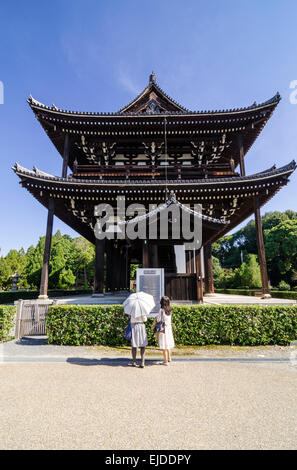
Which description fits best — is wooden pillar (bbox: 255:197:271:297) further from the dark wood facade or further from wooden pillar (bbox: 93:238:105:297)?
wooden pillar (bbox: 93:238:105:297)

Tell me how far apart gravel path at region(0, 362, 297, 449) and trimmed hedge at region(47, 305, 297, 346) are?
143 centimetres

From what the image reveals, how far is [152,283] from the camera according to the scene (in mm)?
6699

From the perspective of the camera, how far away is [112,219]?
12711mm

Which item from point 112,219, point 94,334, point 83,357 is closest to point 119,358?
point 83,357

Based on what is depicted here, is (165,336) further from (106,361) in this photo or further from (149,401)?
(149,401)

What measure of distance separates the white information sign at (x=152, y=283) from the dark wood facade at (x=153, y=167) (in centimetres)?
252

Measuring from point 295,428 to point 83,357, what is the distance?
441 centimetres

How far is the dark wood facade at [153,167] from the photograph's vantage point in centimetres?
1100

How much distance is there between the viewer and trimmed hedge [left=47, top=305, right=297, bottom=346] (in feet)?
20.2

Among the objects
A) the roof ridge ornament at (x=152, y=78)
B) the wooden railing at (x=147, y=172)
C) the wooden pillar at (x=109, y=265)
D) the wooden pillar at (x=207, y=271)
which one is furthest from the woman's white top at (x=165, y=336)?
the roof ridge ornament at (x=152, y=78)

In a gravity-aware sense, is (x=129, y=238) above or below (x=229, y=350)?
above

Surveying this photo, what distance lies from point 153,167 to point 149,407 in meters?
11.9

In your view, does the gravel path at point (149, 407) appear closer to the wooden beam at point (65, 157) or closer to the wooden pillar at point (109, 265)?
the wooden pillar at point (109, 265)
